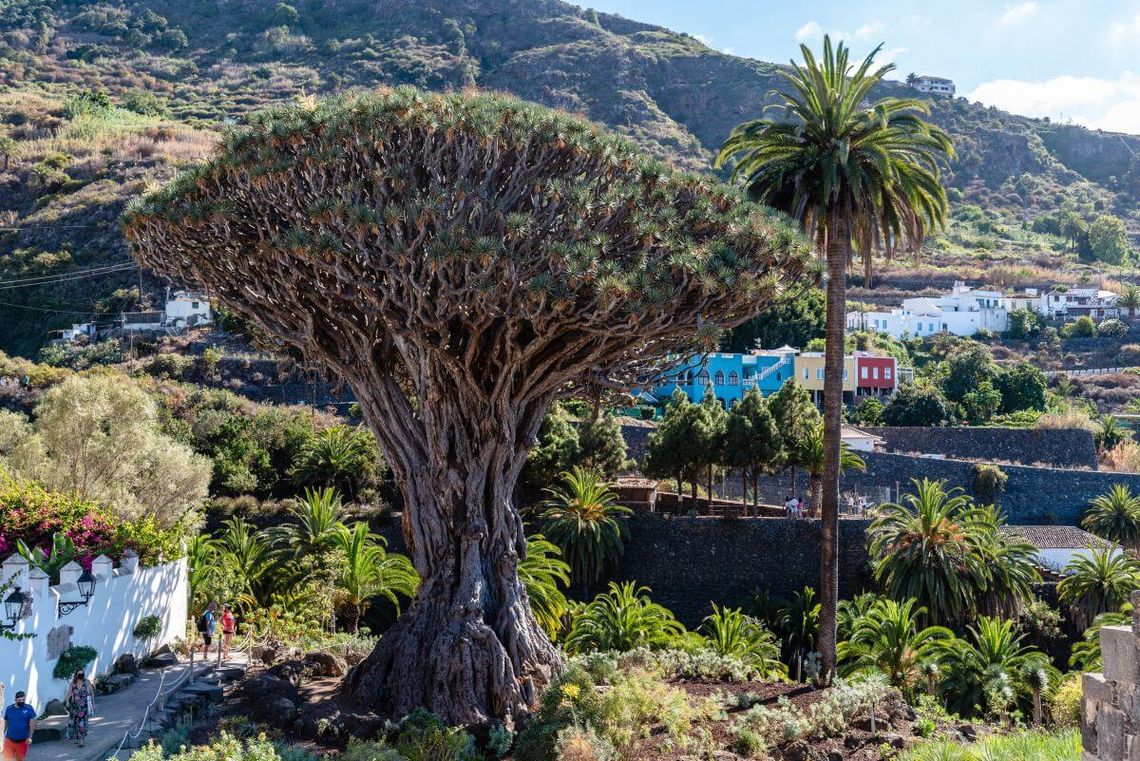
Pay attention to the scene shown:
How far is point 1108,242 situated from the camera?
87438mm

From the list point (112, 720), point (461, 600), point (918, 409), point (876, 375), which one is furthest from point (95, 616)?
point (876, 375)

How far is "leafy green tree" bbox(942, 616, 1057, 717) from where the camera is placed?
1734 cm

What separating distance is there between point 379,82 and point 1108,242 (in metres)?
59.2

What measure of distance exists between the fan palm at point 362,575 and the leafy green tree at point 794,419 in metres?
12.0

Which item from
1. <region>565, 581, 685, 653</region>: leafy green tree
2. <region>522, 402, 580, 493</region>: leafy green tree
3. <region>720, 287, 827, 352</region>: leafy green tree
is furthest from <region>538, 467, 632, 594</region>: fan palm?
<region>720, 287, 827, 352</region>: leafy green tree

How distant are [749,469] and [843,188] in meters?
15.1

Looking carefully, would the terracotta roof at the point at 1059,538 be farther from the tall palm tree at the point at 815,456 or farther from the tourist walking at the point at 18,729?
the tourist walking at the point at 18,729

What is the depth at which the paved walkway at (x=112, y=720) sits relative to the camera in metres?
10.6

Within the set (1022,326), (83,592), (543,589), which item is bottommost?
(543,589)

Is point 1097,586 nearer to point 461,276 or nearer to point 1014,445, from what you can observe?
point 1014,445

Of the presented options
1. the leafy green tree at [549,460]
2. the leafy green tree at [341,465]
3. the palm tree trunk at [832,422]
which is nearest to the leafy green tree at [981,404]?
the leafy green tree at [549,460]

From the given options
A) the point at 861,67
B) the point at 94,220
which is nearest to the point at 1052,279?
the point at 94,220

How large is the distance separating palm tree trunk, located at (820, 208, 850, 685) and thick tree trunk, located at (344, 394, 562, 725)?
4386 mm

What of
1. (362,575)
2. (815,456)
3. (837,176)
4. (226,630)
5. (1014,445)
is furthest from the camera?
(1014,445)
